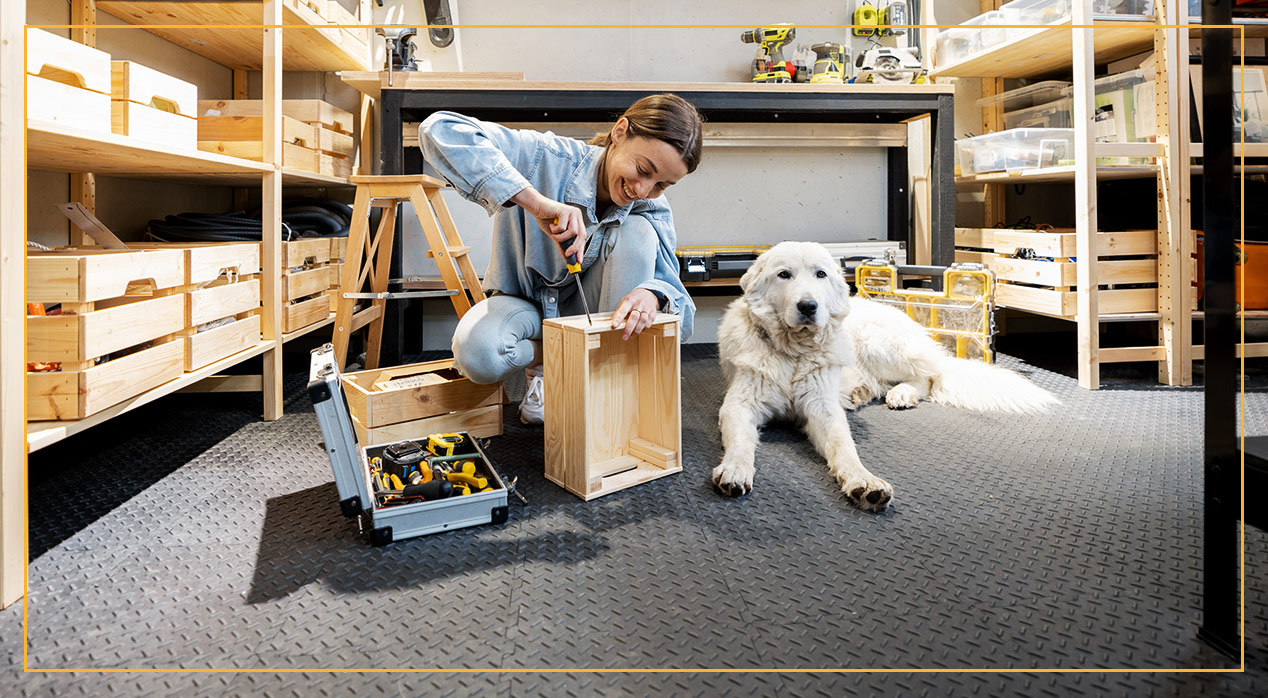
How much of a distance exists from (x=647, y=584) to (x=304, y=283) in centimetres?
177

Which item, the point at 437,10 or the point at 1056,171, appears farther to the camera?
the point at 437,10

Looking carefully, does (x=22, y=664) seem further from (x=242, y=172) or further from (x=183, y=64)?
(x=183, y=64)

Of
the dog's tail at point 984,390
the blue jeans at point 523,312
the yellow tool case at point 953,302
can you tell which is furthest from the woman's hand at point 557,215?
the yellow tool case at point 953,302

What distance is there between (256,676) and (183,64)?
246 cm

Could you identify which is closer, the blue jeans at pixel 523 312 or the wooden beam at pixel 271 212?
the blue jeans at pixel 523 312

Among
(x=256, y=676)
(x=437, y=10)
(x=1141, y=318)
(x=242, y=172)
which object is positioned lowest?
(x=256, y=676)

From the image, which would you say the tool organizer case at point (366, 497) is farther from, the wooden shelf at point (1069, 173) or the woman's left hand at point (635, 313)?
the wooden shelf at point (1069, 173)

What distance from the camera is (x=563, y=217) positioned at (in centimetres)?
151

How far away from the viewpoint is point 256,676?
894 mm

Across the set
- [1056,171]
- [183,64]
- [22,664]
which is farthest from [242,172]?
[1056,171]

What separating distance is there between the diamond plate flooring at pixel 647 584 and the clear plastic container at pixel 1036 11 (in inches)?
61.9

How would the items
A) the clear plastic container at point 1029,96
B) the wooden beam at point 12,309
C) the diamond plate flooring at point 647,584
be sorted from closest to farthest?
the diamond plate flooring at point 647,584 → the wooden beam at point 12,309 → the clear plastic container at point 1029,96

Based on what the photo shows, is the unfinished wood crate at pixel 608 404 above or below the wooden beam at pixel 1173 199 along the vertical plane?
below

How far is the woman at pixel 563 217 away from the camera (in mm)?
1557
